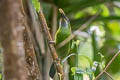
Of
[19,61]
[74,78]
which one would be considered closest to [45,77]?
[74,78]

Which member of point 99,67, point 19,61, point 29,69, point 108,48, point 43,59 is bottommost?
point 108,48

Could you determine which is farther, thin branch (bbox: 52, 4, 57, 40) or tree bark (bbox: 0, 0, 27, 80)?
thin branch (bbox: 52, 4, 57, 40)

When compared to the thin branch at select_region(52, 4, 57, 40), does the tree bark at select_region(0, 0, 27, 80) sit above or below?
above

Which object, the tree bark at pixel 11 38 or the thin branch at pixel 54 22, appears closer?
the tree bark at pixel 11 38

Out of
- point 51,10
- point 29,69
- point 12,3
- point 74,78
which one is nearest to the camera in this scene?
point 12,3

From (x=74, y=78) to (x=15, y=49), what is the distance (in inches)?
16.0

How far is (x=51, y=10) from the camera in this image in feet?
4.07

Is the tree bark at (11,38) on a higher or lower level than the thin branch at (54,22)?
higher

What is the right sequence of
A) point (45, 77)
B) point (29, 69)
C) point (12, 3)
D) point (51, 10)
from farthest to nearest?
point (51, 10), point (45, 77), point (29, 69), point (12, 3)

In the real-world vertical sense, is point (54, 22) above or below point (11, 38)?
below

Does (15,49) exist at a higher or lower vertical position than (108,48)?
higher

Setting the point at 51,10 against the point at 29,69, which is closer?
the point at 29,69

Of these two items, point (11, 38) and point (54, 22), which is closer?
point (11, 38)

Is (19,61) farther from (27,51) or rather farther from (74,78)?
(74,78)
